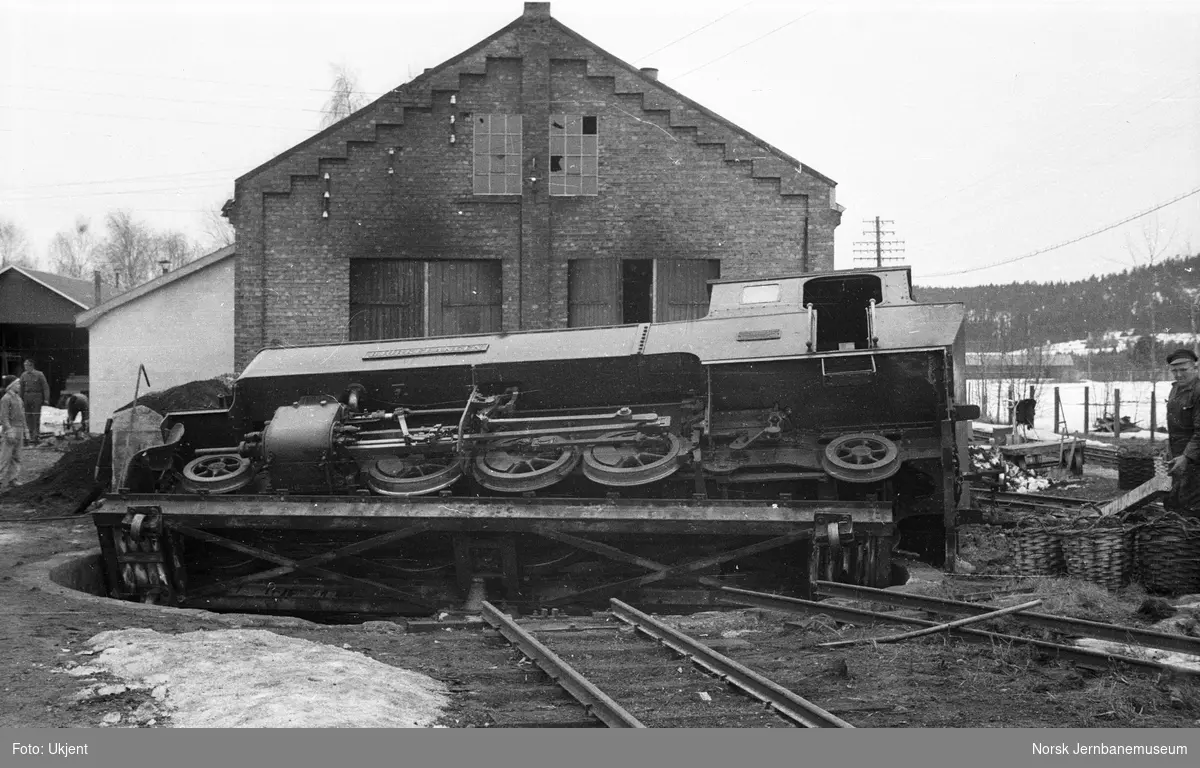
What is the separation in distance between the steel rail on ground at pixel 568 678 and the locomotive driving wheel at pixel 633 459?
2.31 m

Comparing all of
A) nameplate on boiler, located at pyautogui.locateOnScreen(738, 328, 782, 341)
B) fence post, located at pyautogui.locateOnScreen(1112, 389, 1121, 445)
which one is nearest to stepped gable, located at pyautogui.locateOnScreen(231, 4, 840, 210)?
nameplate on boiler, located at pyautogui.locateOnScreen(738, 328, 782, 341)

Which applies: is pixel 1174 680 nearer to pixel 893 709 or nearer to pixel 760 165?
pixel 893 709

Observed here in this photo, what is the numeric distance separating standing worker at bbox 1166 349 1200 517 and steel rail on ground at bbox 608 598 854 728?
4.88 meters

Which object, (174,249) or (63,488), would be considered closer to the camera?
(63,488)

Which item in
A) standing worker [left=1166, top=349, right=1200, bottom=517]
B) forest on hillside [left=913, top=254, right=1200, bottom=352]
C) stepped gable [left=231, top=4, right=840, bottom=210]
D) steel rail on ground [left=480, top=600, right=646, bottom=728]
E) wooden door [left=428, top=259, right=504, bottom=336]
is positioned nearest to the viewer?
steel rail on ground [left=480, top=600, right=646, bottom=728]

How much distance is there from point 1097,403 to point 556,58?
18905mm

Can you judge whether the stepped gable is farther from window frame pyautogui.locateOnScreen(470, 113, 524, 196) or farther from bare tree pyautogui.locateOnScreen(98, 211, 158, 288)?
bare tree pyautogui.locateOnScreen(98, 211, 158, 288)

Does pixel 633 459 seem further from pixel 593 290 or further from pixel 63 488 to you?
pixel 63 488

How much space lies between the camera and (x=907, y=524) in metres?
10.7

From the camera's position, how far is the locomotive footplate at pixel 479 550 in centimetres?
911

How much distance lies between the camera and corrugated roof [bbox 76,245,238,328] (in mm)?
21891

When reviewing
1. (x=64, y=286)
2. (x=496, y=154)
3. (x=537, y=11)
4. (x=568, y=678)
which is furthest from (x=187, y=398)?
(x=64, y=286)

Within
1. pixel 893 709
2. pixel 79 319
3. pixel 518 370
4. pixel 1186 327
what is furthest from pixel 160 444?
pixel 1186 327

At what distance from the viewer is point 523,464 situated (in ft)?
33.8
